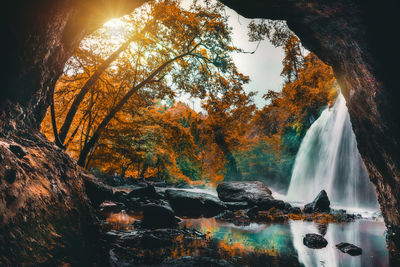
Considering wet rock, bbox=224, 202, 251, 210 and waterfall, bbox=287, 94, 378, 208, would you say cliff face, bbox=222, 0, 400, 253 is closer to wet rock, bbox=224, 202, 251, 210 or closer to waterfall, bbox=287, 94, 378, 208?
wet rock, bbox=224, 202, 251, 210

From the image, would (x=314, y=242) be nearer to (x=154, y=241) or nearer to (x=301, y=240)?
(x=301, y=240)

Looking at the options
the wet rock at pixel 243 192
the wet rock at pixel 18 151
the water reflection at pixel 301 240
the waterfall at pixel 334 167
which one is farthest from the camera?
the waterfall at pixel 334 167

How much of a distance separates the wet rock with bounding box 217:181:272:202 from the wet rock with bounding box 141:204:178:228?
274 inches

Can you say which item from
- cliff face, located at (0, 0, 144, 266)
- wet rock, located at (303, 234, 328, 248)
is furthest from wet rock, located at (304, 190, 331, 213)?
cliff face, located at (0, 0, 144, 266)

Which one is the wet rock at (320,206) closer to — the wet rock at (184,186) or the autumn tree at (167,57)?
the autumn tree at (167,57)

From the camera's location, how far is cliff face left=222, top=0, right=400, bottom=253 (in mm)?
3836

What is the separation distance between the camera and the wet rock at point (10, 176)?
2064 mm

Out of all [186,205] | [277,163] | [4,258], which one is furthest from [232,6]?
[277,163]

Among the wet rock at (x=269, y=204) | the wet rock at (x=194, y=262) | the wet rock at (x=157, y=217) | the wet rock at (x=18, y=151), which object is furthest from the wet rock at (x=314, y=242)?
the wet rock at (x=18, y=151)

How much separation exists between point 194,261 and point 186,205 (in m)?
7.54

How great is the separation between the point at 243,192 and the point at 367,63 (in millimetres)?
10828

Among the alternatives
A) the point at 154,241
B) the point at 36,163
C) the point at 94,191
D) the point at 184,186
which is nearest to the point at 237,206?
the point at 94,191

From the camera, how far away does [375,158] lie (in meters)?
4.62

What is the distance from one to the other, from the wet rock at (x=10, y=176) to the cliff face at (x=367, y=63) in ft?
18.3
